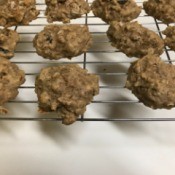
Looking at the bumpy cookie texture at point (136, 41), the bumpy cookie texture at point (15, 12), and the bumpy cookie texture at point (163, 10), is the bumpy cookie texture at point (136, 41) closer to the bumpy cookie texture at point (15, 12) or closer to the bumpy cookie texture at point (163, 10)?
the bumpy cookie texture at point (163, 10)

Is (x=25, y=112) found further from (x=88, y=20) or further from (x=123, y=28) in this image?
(x=88, y=20)

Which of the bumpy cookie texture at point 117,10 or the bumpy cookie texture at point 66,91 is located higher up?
the bumpy cookie texture at point 117,10

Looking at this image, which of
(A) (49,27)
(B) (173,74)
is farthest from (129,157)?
(A) (49,27)

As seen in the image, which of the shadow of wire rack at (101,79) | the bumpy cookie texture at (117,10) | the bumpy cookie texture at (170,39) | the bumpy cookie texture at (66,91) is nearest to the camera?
the bumpy cookie texture at (66,91)

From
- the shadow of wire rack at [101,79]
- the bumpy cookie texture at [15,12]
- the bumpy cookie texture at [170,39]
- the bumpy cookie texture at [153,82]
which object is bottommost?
the shadow of wire rack at [101,79]

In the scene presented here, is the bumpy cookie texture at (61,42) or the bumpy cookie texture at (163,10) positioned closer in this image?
the bumpy cookie texture at (61,42)

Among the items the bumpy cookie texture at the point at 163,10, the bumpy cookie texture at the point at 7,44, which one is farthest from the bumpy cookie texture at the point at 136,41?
the bumpy cookie texture at the point at 7,44

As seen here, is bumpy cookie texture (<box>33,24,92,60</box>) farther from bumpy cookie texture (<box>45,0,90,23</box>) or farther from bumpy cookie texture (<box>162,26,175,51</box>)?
bumpy cookie texture (<box>162,26,175,51</box>)
